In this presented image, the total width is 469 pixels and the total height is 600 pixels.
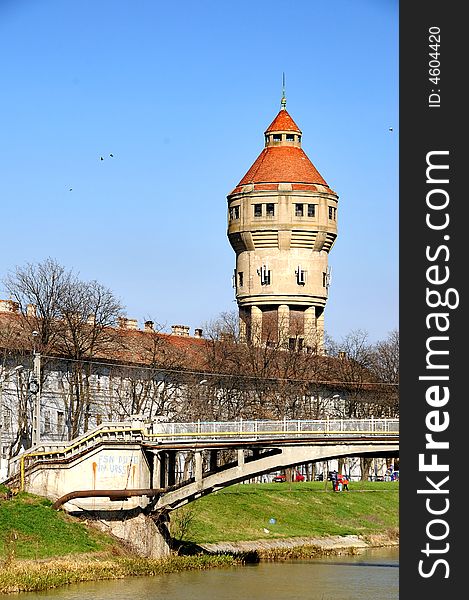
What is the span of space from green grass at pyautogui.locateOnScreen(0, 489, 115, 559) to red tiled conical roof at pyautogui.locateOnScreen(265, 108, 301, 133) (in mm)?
69057

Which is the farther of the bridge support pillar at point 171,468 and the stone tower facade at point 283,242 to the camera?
the stone tower facade at point 283,242

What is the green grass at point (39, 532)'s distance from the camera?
55.3 m

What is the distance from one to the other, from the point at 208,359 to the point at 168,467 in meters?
34.5

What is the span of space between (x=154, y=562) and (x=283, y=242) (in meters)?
64.0

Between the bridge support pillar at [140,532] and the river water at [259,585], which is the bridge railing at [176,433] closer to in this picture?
the bridge support pillar at [140,532]

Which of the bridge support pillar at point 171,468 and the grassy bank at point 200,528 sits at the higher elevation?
the bridge support pillar at point 171,468

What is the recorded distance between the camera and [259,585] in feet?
177

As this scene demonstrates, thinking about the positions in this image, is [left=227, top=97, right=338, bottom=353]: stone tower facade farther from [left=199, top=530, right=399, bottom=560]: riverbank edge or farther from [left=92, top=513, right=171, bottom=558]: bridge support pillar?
[left=92, top=513, right=171, bottom=558]: bridge support pillar

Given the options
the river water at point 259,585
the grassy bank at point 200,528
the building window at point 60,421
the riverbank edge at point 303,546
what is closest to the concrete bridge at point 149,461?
the grassy bank at point 200,528

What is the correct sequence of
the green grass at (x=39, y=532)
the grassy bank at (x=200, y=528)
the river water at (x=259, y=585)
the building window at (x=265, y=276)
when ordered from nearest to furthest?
the river water at (x=259, y=585), the grassy bank at (x=200, y=528), the green grass at (x=39, y=532), the building window at (x=265, y=276)

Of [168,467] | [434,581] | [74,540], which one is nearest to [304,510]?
[168,467]

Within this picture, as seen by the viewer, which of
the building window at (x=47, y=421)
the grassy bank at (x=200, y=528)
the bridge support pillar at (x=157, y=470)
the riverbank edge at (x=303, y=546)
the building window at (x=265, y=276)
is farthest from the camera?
the building window at (x=265, y=276)

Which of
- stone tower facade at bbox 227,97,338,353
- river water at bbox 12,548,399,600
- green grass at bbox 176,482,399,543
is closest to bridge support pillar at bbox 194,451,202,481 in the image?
river water at bbox 12,548,399,600

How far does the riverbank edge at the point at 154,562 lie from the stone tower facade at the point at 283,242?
46133mm
